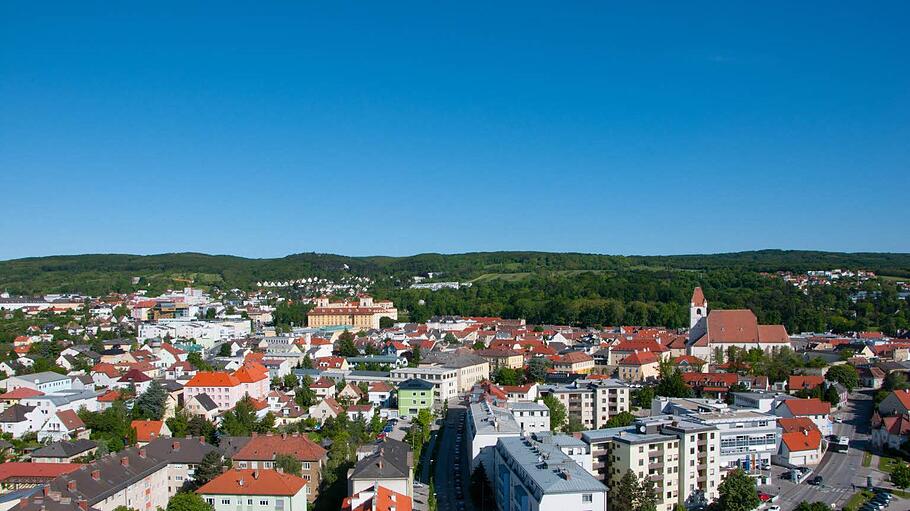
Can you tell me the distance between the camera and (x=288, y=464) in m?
23.1

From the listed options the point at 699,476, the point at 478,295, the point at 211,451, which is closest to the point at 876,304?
the point at 478,295

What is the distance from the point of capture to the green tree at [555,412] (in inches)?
1231

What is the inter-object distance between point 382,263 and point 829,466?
112743mm

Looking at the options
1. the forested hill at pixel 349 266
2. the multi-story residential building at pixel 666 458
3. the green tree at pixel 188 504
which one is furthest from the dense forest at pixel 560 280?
the green tree at pixel 188 504

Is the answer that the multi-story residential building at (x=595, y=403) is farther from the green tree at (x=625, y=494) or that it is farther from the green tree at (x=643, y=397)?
the green tree at (x=625, y=494)

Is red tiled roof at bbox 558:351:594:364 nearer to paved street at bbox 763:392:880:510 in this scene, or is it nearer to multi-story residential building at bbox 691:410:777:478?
paved street at bbox 763:392:880:510

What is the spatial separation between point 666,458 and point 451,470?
24.5 feet

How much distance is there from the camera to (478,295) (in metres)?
91.3

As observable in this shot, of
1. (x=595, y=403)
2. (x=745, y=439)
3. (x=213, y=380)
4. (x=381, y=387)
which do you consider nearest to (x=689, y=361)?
(x=595, y=403)

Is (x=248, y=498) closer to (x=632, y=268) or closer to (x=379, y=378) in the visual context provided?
(x=379, y=378)

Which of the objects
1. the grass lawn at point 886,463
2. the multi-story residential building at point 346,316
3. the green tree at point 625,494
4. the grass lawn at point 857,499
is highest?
the multi-story residential building at point 346,316

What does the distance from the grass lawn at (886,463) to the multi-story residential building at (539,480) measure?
518 inches

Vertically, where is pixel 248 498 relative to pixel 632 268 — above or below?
below

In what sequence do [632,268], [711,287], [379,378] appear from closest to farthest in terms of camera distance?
[379,378] → [711,287] → [632,268]
